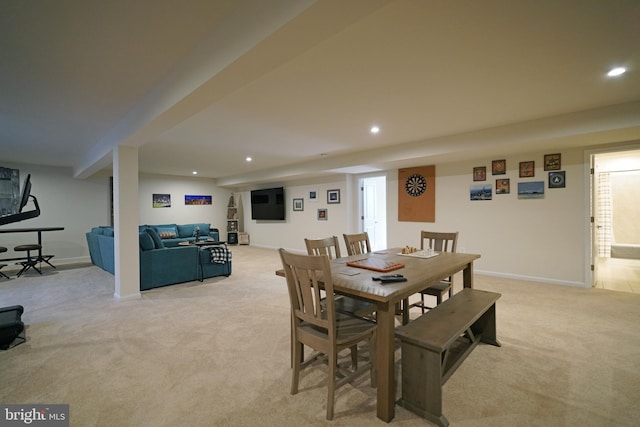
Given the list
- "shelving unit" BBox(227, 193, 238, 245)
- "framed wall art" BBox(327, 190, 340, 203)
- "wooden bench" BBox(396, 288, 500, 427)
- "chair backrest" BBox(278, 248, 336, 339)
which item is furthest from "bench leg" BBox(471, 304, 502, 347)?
"shelving unit" BBox(227, 193, 238, 245)

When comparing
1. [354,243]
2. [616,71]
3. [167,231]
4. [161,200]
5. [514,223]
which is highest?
[616,71]

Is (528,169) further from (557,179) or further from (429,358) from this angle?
(429,358)

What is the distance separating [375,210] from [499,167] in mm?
2951

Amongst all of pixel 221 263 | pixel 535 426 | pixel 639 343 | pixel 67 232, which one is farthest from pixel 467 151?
pixel 67 232

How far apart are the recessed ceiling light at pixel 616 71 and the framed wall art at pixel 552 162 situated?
208 cm

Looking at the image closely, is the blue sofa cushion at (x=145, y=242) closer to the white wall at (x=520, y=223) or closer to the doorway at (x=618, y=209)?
the white wall at (x=520, y=223)

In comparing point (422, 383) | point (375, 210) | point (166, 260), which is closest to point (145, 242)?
point (166, 260)

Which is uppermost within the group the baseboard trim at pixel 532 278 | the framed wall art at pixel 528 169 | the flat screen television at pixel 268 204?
the framed wall art at pixel 528 169

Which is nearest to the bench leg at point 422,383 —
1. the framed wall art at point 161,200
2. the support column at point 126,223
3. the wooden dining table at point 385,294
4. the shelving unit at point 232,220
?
the wooden dining table at point 385,294

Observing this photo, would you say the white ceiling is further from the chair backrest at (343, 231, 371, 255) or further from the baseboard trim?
the baseboard trim

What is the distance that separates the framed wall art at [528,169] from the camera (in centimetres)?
441

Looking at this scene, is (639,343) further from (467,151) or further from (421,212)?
(421,212)

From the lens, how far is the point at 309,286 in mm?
1704

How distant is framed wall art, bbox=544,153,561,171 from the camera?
4199 millimetres
